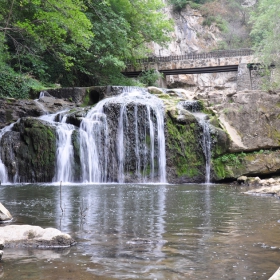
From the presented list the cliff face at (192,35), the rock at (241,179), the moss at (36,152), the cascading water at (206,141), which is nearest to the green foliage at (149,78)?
the cascading water at (206,141)

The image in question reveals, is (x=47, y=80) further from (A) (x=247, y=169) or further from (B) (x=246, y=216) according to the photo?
(B) (x=246, y=216)

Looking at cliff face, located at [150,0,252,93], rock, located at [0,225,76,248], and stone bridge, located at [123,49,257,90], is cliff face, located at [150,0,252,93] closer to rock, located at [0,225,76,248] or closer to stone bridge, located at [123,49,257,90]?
stone bridge, located at [123,49,257,90]

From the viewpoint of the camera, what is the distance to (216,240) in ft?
16.6

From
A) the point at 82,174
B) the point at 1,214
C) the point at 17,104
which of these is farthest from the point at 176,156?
the point at 1,214

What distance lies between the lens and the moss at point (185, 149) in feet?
53.9

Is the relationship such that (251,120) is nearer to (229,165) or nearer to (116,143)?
(229,165)

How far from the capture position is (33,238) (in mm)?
4699

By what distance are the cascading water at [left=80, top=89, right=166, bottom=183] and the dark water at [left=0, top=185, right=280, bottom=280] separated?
724 cm

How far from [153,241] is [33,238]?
1484mm

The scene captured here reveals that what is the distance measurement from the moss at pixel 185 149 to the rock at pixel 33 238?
11852mm

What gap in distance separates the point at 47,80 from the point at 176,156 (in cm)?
1124

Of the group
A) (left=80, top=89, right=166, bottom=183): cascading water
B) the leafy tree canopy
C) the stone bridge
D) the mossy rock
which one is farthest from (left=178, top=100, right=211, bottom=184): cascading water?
the stone bridge

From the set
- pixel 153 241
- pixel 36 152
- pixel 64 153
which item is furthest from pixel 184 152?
pixel 153 241

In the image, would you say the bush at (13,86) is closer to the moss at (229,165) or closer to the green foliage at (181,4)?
the moss at (229,165)
